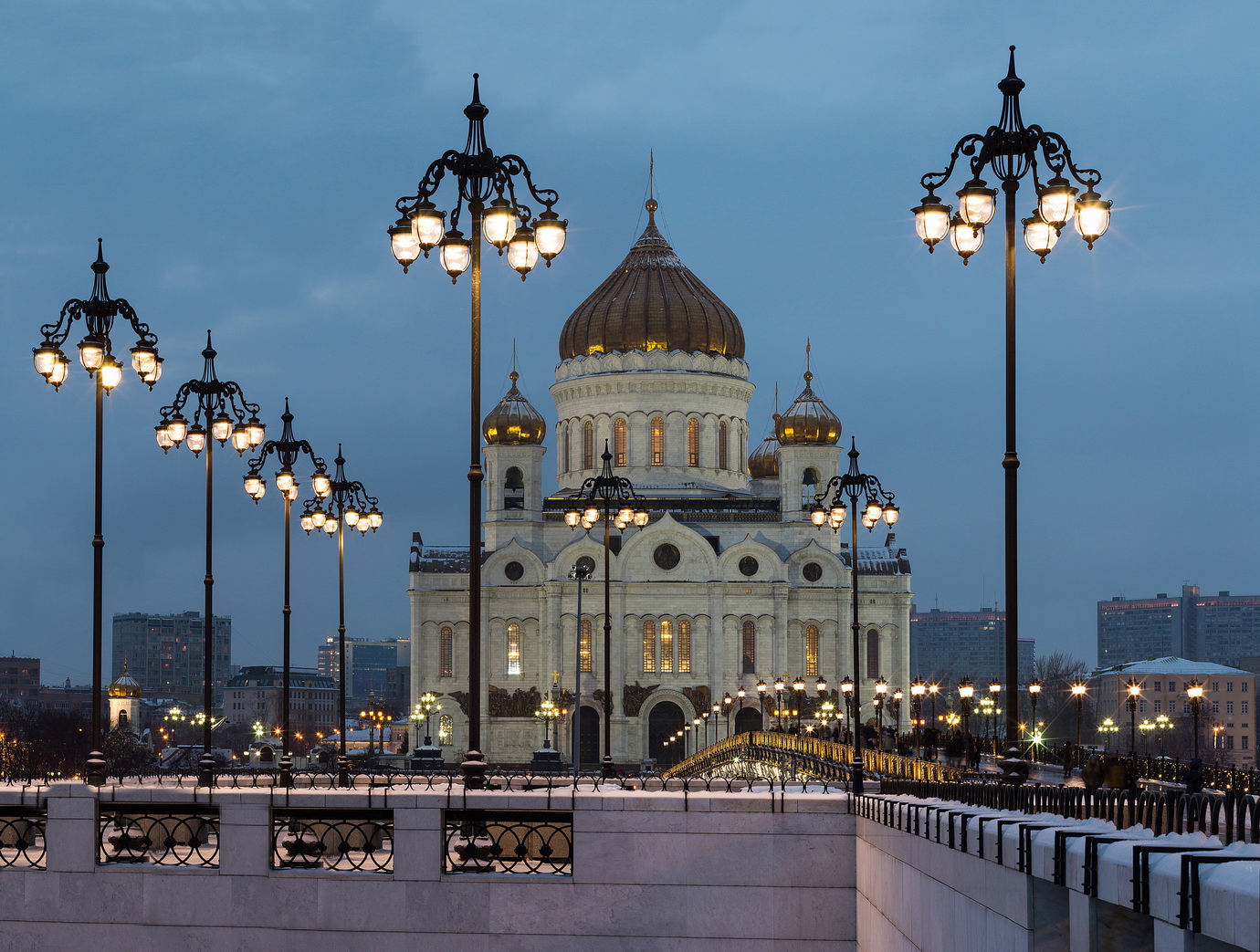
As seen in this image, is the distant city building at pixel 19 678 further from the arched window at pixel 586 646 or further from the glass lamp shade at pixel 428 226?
the glass lamp shade at pixel 428 226

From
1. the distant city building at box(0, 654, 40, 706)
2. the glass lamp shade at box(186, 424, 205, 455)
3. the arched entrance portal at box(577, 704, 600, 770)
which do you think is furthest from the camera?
the distant city building at box(0, 654, 40, 706)

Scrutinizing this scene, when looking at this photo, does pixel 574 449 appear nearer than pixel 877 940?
No

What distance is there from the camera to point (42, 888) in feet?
73.3

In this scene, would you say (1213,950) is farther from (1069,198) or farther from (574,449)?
(574,449)

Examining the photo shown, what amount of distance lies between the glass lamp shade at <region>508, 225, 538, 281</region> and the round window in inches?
2760

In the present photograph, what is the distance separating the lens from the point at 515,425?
9344 cm

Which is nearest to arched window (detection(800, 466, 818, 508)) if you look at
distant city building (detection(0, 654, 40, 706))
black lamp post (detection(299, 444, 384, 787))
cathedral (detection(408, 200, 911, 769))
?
cathedral (detection(408, 200, 911, 769))

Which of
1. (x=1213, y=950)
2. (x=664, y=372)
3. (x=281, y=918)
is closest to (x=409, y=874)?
(x=281, y=918)

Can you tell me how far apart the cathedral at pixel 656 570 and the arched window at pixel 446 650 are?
83mm

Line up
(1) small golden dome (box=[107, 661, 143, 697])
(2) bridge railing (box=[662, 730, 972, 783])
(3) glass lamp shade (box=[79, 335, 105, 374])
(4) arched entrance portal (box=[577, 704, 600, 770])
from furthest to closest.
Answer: (1) small golden dome (box=[107, 661, 143, 697]), (4) arched entrance portal (box=[577, 704, 600, 770]), (2) bridge railing (box=[662, 730, 972, 783]), (3) glass lamp shade (box=[79, 335, 105, 374])

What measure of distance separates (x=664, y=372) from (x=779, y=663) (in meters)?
16.7

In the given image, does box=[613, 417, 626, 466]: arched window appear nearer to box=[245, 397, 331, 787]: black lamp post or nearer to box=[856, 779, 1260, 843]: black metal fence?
box=[245, 397, 331, 787]: black lamp post

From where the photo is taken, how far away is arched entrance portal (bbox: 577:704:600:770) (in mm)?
85875

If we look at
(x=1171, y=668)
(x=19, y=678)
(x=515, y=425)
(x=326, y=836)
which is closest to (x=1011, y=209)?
(x=326, y=836)
